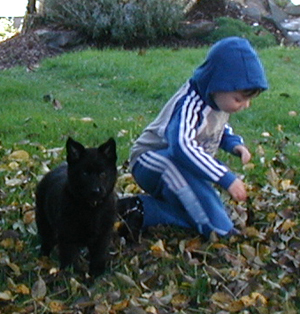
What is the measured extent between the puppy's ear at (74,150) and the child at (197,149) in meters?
0.68

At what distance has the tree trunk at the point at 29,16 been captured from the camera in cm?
1477

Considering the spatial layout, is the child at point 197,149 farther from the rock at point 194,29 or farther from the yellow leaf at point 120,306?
the rock at point 194,29

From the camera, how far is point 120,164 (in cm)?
639

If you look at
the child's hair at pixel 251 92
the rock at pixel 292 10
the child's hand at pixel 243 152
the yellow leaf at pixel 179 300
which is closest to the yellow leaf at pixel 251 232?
the child's hand at pixel 243 152

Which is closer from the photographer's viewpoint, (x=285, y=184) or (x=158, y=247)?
(x=158, y=247)

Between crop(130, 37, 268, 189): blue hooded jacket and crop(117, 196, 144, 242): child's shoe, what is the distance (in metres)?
0.44

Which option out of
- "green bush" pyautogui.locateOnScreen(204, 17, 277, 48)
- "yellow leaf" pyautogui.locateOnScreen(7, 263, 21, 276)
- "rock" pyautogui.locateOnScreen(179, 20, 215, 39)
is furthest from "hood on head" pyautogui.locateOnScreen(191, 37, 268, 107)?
"rock" pyautogui.locateOnScreen(179, 20, 215, 39)

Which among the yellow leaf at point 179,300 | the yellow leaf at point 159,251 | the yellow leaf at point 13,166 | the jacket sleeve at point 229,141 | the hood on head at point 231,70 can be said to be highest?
the hood on head at point 231,70

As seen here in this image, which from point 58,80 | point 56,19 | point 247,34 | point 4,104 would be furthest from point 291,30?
point 4,104

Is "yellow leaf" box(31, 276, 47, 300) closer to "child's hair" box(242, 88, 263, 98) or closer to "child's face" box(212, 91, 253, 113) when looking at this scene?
"child's face" box(212, 91, 253, 113)

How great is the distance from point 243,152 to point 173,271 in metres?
0.97

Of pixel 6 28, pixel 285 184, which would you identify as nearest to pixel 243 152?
pixel 285 184

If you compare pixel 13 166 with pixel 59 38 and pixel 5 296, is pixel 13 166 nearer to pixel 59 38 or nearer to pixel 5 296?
pixel 5 296

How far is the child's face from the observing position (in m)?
4.77
